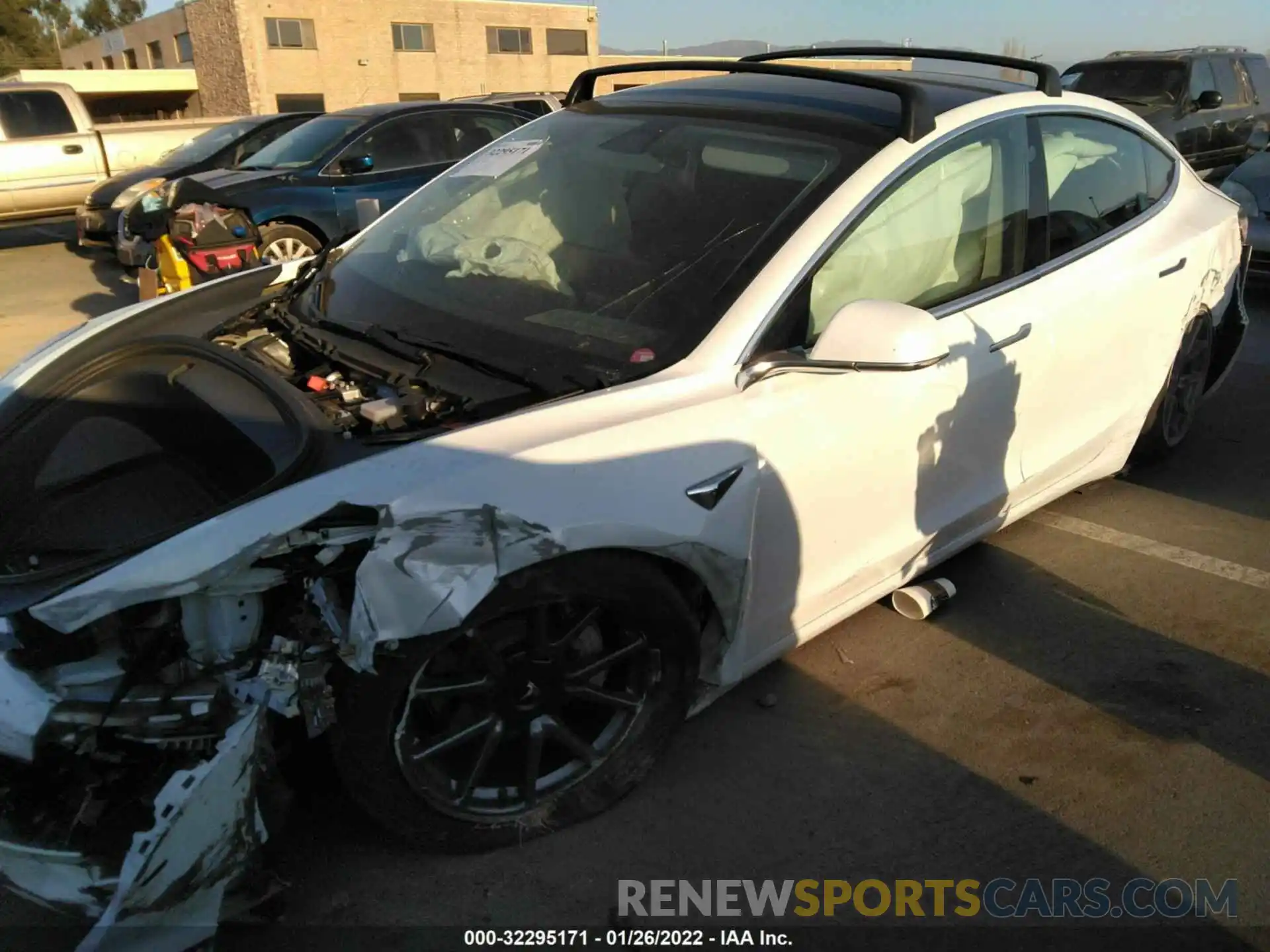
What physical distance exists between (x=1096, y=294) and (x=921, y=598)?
121cm

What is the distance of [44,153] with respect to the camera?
12242 millimetres

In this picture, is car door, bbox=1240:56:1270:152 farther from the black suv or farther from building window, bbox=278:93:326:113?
building window, bbox=278:93:326:113

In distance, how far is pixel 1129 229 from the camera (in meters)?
3.67

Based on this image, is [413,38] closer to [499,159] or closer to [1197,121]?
[1197,121]

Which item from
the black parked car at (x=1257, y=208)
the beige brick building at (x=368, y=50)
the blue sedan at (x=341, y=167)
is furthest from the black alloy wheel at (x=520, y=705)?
the beige brick building at (x=368, y=50)

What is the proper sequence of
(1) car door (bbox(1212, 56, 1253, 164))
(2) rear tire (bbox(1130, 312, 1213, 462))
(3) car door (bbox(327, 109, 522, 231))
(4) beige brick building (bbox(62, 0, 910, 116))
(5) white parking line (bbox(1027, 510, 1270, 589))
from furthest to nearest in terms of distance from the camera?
(4) beige brick building (bbox(62, 0, 910, 116)), (1) car door (bbox(1212, 56, 1253, 164)), (3) car door (bbox(327, 109, 522, 231)), (2) rear tire (bbox(1130, 312, 1213, 462)), (5) white parking line (bbox(1027, 510, 1270, 589))

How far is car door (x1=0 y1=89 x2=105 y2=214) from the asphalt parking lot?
40.7 feet

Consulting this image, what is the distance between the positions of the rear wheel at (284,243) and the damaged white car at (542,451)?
4917 mm

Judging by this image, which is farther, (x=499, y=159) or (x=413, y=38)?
(x=413, y=38)

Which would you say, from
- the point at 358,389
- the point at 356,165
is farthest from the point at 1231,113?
the point at 358,389

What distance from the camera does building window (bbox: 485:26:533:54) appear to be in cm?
4359

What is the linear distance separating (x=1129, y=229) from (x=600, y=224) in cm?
206

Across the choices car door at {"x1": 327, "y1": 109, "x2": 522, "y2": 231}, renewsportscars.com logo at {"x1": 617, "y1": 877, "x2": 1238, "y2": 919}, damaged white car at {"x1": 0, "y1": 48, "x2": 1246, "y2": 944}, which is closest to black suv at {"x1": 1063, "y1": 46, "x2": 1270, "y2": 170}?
car door at {"x1": 327, "y1": 109, "x2": 522, "y2": 231}

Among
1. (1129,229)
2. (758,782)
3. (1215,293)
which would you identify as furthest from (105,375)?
(1215,293)
